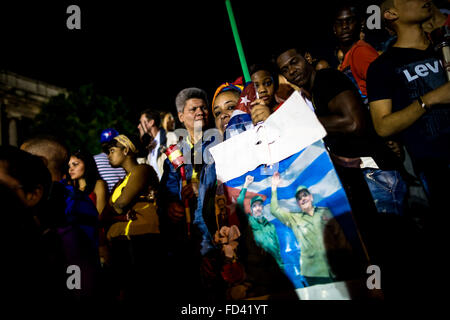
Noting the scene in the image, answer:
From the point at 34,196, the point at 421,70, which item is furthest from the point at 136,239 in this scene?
the point at 421,70

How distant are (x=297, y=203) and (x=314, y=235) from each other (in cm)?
19

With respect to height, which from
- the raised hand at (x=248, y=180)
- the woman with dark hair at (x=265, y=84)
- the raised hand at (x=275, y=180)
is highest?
the woman with dark hair at (x=265, y=84)

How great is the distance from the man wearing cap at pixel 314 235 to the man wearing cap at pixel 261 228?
132 mm

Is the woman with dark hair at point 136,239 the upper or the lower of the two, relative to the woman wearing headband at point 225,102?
lower

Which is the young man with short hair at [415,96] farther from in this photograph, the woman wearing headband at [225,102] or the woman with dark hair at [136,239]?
the woman with dark hair at [136,239]

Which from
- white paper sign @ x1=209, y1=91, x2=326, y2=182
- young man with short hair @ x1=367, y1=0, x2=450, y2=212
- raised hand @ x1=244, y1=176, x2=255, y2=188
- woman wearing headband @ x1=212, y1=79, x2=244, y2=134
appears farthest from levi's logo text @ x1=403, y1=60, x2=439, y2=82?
woman wearing headband @ x1=212, y1=79, x2=244, y2=134

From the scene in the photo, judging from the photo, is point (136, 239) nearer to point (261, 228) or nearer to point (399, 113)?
point (261, 228)

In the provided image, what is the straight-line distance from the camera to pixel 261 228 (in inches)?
71.1

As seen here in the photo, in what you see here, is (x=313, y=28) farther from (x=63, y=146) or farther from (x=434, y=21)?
(x=63, y=146)

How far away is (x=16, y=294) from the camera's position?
1502 mm

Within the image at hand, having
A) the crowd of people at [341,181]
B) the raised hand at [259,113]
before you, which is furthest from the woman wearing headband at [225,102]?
the raised hand at [259,113]

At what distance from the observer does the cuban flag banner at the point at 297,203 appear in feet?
4.96

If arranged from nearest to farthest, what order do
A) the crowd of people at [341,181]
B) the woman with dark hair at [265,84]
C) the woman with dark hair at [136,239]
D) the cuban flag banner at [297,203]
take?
the cuban flag banner at [297,203] < the crowd of people at [341,181] < the woman with dark hair at [265,84] < the woman with dark hair at [136,239]
